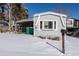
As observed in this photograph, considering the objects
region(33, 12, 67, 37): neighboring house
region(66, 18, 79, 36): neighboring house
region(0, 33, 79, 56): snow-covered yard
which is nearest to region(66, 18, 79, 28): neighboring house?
region(66, 18, 79, 36): neighboring house

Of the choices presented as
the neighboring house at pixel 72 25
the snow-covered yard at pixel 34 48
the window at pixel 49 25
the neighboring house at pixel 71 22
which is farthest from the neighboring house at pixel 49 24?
the neighboring house at pixel 71 22

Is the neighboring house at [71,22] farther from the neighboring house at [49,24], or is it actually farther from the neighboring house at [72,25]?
the neighboring house at [49,24]

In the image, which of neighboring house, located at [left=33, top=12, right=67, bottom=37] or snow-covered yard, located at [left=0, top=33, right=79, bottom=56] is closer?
snow-covered yard, located at [left=0, top=33, right=79, bottom=56]

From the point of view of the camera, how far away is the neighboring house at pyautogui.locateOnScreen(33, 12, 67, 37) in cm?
964

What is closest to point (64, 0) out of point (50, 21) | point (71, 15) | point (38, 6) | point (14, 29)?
point (50, 21)

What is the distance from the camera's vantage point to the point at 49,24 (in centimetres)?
970

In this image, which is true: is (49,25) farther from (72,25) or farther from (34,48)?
(72,25)

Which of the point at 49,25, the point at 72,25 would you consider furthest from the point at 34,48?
the point at 72,25

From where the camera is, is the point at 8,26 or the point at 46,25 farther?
the point at 8,26

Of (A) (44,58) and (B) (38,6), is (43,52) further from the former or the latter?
(B) (38,6)

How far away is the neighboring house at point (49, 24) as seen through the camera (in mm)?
9641

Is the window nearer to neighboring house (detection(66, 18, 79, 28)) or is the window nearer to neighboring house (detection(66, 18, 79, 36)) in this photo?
neighboring house (detection(66, 18, 79, 36))

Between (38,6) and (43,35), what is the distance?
5.79ft

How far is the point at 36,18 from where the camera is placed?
985 cm
